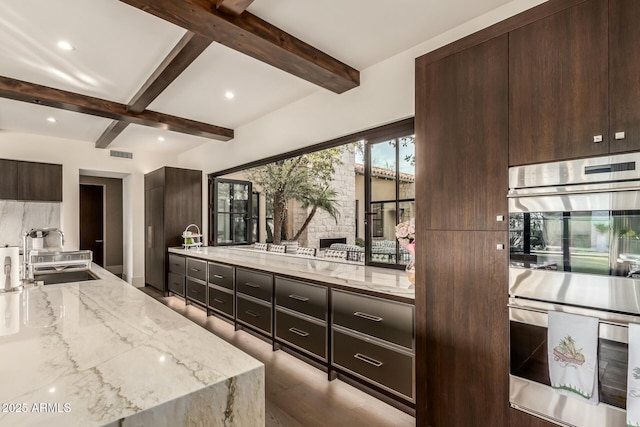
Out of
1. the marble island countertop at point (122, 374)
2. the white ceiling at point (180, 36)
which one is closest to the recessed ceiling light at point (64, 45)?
the white ceiling at point (180, 36)

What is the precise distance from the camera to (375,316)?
2.31 m

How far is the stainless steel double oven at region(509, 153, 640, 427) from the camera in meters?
1.35

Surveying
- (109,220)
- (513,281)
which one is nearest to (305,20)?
(513,281)

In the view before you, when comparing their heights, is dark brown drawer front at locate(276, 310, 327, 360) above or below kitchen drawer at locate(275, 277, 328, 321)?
below

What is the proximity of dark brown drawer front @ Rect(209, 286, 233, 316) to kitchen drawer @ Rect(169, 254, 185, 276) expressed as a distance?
3.35 ft

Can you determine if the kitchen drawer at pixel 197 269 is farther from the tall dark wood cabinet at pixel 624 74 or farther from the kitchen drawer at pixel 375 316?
the tall dark wood cabinet at pixel 624 74

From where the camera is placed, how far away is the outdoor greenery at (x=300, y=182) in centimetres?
642

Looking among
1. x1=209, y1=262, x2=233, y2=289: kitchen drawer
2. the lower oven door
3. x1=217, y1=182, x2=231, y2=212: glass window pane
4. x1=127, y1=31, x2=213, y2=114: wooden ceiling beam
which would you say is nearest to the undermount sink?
x1=209, y1=262, x2=233, y2=289: kitchen drawer

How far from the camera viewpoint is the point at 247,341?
358 centimetres

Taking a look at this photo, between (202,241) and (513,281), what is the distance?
5290 mm

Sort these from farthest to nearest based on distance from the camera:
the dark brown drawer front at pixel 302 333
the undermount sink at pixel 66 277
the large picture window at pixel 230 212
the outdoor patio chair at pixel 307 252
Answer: the large picture window at pixel 230 212 < the outdoor patio chair at pixel 307 252 < the dark brown drawer front at pixel 302 333 < the undermount sink at pixel 66 277

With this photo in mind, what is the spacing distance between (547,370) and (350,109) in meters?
2.52

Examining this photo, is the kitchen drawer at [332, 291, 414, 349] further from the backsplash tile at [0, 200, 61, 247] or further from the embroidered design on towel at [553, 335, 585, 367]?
the backsplash tile at [0, 200, 61, 247]

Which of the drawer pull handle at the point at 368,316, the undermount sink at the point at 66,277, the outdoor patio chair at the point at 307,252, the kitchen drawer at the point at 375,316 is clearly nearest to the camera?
the kitchen drawer at the point at 375,316
